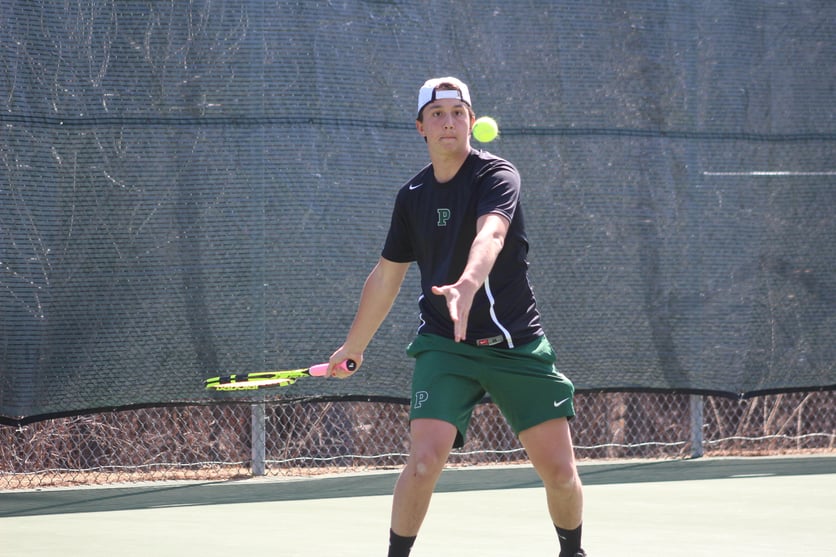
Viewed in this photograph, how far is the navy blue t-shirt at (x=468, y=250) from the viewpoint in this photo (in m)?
3.95

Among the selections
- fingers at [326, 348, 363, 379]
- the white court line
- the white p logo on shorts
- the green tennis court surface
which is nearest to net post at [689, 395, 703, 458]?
the green tennis court surface

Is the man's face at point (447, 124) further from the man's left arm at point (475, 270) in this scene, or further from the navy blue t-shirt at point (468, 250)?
the man's left arm at point (475, 270)

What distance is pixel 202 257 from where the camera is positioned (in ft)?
21.8

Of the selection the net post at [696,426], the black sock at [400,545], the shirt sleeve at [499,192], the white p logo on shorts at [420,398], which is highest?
the shirt sleeve at [499,192]

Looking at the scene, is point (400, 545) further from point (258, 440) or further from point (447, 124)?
point (258, 440)

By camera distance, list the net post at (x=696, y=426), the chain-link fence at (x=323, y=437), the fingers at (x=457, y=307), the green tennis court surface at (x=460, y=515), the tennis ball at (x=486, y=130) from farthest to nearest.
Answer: the net post at (x=696, y=426), the chain-link fence at (x=323, y=437), the green tennis court surface at (x=460, y=515), the tennis ball at (x=486, y=130), the fingers at (x=457, y=307)

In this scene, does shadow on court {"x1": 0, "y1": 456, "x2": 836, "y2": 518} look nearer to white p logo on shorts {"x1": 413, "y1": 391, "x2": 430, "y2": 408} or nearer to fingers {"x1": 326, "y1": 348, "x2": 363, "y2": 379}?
fingers {"x1": 326, "y1": 348, "x2": 363, "y2": 379}

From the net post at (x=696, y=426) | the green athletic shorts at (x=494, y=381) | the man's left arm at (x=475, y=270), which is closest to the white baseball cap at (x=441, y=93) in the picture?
the man's left arm at (x=475, y=270)

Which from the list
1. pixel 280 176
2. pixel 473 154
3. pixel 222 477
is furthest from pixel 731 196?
pixel 473 154

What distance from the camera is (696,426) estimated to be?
7.74 meters

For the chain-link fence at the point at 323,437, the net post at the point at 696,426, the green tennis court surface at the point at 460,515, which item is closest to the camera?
the green tennis court surface at the point at 460,515

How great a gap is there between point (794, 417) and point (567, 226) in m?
2.42

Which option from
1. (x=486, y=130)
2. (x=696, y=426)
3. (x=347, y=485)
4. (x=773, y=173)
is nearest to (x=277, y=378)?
(x=486, y=130)

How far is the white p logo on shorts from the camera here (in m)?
3.92
